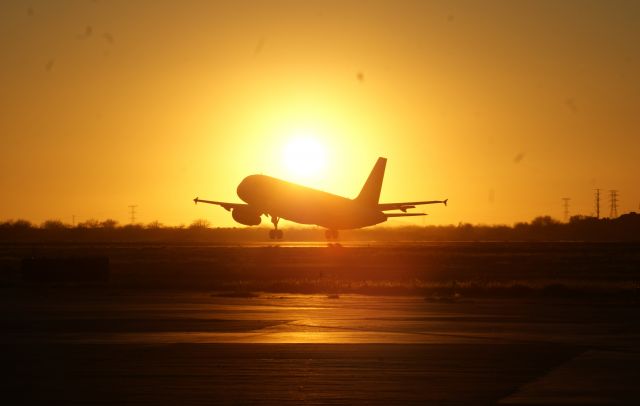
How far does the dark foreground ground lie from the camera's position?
13430 millimetres

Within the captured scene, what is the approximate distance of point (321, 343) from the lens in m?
18.8

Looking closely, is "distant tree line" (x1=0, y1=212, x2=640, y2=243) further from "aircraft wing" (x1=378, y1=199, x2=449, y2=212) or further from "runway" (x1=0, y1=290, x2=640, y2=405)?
"runway" (x1=0, y1=290, x2=640, y2=405)

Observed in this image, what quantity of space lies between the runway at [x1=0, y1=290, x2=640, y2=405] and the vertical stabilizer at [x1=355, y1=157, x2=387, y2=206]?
Answer: 2878 inches

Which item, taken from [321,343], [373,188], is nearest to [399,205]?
[373,188]

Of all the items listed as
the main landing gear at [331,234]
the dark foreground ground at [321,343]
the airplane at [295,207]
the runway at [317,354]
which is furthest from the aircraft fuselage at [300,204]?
the runway at [317,354]

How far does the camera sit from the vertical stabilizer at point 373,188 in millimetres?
101500

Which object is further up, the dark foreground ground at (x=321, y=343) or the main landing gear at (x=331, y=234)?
the main landing gear at (x=331, y=234)

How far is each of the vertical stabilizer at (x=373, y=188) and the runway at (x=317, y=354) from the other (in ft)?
240

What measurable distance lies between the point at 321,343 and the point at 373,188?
84128 millimetres

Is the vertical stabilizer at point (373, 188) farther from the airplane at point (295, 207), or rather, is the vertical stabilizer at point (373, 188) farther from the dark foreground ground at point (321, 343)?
the dark foreground ground at point (321, 343)

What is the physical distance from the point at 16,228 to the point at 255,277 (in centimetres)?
10361

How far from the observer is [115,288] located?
36969 mm

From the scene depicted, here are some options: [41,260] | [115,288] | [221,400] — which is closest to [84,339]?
[221,400]

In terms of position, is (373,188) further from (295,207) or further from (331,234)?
(295,207)
